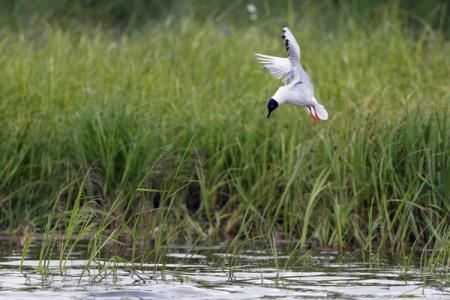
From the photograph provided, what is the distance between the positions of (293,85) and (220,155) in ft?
6.36

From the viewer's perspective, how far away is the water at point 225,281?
498 cm

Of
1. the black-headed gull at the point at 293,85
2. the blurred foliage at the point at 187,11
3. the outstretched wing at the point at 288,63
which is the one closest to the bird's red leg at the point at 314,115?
the black-headed gull at the point at 293,85

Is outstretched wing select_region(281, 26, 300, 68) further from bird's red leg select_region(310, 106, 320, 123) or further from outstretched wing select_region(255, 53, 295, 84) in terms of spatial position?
bird's red leg select_region(310, 106, 320, 123)

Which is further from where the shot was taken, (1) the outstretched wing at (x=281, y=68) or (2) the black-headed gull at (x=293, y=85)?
(1) the outstretched wing at (x=281, y=68)

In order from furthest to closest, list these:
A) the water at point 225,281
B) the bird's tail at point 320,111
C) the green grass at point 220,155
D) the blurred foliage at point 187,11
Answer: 1. the blurred foliage at point 187,11
2. the green grass at point 220,155
3. the bird's tail at point 320,111
4. the water at point 225,281

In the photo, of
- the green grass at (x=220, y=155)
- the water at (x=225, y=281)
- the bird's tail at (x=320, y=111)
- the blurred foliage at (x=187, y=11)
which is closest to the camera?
the water at (x=225, y=281)

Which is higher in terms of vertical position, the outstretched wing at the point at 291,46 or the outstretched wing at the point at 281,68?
the outstretched wing at the point at 291,46

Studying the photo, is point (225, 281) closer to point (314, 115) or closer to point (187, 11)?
point (314, 115)

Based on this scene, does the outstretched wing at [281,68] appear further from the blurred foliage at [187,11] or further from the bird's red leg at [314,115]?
the blurred foliage at [187,11]

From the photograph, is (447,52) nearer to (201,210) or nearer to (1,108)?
(201,210)

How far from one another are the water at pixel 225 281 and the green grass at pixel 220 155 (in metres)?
0.18

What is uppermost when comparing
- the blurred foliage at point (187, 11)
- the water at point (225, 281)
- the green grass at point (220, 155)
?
the blurred foliage at point (187, 11)

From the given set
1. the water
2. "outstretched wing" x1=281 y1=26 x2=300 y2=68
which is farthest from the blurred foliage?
"outstretched wing" x1=281 y1=26 x2=300 y2=68

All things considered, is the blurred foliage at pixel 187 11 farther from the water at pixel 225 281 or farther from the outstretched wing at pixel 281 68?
the outstretched wing at pixel 281 68
